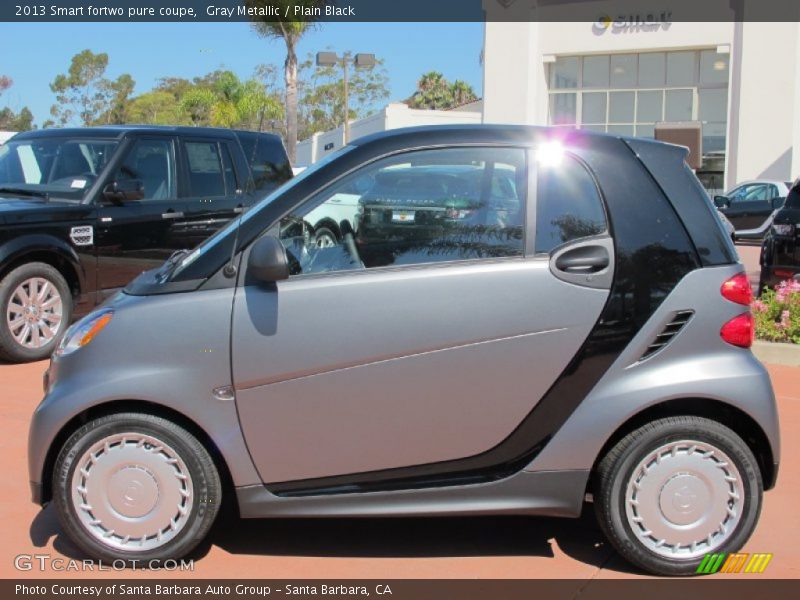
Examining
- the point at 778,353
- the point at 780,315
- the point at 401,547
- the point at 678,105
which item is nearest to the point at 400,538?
the point at 401,547

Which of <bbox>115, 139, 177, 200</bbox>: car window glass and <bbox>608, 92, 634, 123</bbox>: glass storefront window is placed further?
<bbox>608, 92, 634, 123</bbox>: glass storefront window

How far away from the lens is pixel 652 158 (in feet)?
12.3

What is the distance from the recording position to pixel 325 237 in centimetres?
376

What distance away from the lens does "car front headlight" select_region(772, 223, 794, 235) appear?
8617 mm

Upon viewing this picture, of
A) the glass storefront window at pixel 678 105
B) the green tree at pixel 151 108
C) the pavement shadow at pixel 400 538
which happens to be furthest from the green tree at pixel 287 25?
the green tree at pixel 151 108

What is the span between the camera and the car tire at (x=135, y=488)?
3.61 meters

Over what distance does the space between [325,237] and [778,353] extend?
5196 millimetres

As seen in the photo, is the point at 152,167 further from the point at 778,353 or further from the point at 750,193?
the point at 750,193

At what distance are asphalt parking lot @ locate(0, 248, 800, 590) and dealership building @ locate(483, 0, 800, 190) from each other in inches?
950

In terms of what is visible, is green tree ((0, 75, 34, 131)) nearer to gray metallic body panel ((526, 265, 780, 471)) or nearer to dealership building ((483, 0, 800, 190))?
dealership building ((483, 0, 800, 190))

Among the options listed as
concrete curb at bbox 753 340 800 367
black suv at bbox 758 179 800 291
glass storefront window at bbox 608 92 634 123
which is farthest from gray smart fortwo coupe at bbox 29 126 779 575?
glass storefront window at bbox 608 92 634 123
